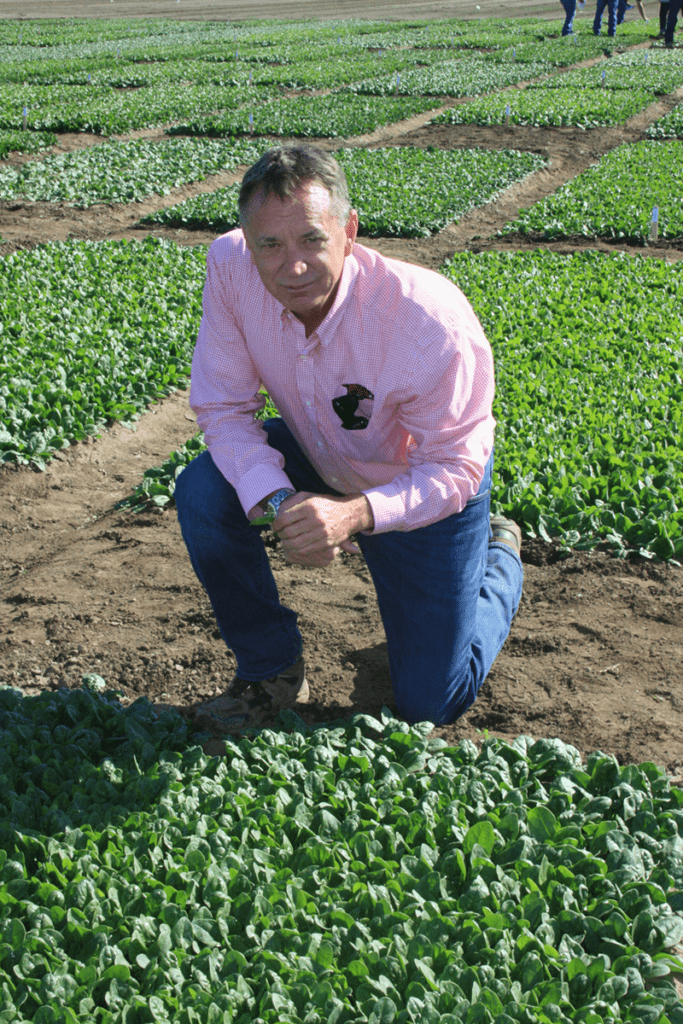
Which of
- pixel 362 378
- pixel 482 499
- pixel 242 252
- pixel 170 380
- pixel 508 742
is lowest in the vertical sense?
pixel 508 742

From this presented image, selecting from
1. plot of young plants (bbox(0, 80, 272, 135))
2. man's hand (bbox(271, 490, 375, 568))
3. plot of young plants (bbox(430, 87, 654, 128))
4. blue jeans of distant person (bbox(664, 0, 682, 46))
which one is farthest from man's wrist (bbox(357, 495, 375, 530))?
blue jeans of distant person (bbox(664, 0, 682, 46))

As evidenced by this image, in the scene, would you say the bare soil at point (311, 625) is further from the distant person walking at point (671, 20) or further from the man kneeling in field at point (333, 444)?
the distant person walking at point (671, 20)

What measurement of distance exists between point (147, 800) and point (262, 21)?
50.3 meters

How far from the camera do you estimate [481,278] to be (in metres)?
8.88

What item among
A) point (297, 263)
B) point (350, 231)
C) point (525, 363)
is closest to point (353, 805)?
point (297, 263)

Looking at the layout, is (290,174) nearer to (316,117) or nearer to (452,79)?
(316,117)

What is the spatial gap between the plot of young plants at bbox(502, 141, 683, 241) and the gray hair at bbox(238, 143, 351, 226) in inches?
345

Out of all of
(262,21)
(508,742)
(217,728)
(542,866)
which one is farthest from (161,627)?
(262,21)

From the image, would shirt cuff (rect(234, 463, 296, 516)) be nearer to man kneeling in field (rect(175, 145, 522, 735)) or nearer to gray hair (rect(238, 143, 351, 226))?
man kneeling in field (rect(175, 145, 522, 735))

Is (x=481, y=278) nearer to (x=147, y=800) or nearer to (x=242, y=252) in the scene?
(x=242, y=252)

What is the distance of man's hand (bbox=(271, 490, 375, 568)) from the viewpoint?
2.71 meters

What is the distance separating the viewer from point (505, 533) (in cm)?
398

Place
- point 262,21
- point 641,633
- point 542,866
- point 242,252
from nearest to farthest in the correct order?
point 542,866, point 242,252, point 641,633, point 262,21

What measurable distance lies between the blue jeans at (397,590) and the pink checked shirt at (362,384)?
0.45ft
